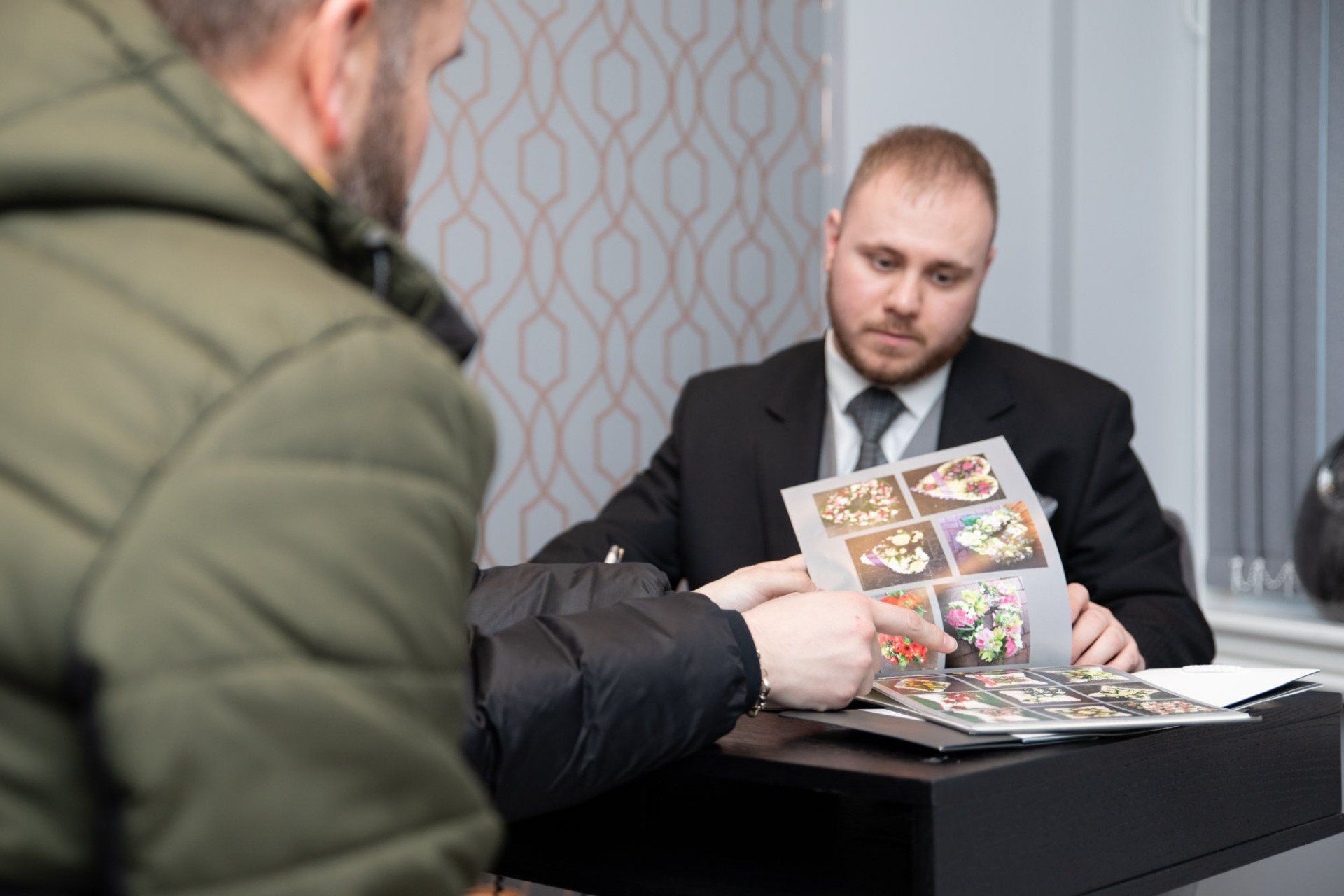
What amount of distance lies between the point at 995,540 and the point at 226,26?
0.89m

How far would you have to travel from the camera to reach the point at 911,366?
2068 millimetres

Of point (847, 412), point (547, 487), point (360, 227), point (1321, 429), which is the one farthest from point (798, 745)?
point (1321, 429)

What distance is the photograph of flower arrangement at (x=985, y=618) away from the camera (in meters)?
1.28

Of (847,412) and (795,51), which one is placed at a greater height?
(795,51)

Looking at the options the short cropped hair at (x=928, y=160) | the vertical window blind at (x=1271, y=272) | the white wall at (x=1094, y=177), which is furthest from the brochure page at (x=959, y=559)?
the white wall at (x=1094, y=177)

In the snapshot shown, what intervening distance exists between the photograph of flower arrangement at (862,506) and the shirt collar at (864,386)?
774mm

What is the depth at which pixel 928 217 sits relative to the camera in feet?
6.73

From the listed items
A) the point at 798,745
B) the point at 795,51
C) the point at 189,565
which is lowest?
the point at 798,745

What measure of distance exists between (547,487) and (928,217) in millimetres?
1141

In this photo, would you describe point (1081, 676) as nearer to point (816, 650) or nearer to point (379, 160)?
point (816, 650)

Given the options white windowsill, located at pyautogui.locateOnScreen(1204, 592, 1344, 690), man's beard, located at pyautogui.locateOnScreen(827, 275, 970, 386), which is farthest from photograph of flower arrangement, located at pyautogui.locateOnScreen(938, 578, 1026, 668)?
white windowsill, located at pyautogui.locateOnScreen(1204, 592, 1344, 690)

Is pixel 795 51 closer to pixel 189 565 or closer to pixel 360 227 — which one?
pixel 360 227

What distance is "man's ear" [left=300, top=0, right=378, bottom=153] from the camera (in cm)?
73

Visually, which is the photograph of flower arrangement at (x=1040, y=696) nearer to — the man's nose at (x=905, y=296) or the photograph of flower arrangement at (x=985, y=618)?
the photograph of flower arrangement at (x=985, y=618)
